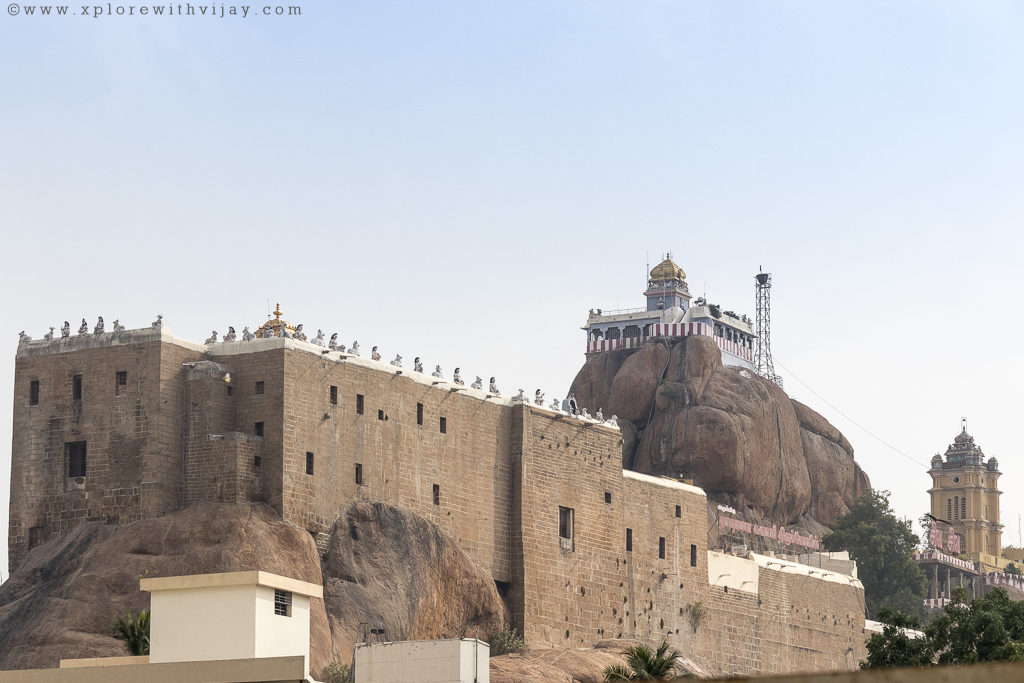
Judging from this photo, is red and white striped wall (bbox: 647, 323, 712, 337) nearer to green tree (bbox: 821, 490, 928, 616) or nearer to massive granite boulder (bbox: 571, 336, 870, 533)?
massive granite boulder (bbox: 571, 336, 870, 533)

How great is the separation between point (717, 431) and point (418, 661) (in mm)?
68395

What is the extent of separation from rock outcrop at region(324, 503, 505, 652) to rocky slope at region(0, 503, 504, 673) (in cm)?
4

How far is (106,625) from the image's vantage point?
5838 cm

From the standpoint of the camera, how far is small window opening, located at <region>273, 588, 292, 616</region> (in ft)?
121

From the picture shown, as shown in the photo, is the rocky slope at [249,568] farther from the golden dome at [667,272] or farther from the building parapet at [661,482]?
the golden dome at [667,272]

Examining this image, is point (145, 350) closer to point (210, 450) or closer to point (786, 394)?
point (210, 450)

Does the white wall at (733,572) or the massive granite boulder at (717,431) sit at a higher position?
the massive granite boulder at (717,431)

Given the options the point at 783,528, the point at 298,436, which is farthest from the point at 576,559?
the point at 783,528

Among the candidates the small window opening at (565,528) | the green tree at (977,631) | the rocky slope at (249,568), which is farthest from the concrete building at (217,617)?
the small window opening at (565,528)

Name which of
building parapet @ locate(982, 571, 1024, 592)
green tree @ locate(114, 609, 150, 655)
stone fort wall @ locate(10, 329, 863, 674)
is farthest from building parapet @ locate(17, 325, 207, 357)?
building parapet @ locate(982, 571, 1024, 592)

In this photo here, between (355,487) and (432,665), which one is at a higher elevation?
(355,487)

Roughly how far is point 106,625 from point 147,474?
624cm

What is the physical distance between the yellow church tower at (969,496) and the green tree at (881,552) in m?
33.9

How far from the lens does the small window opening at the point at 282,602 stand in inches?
1455
